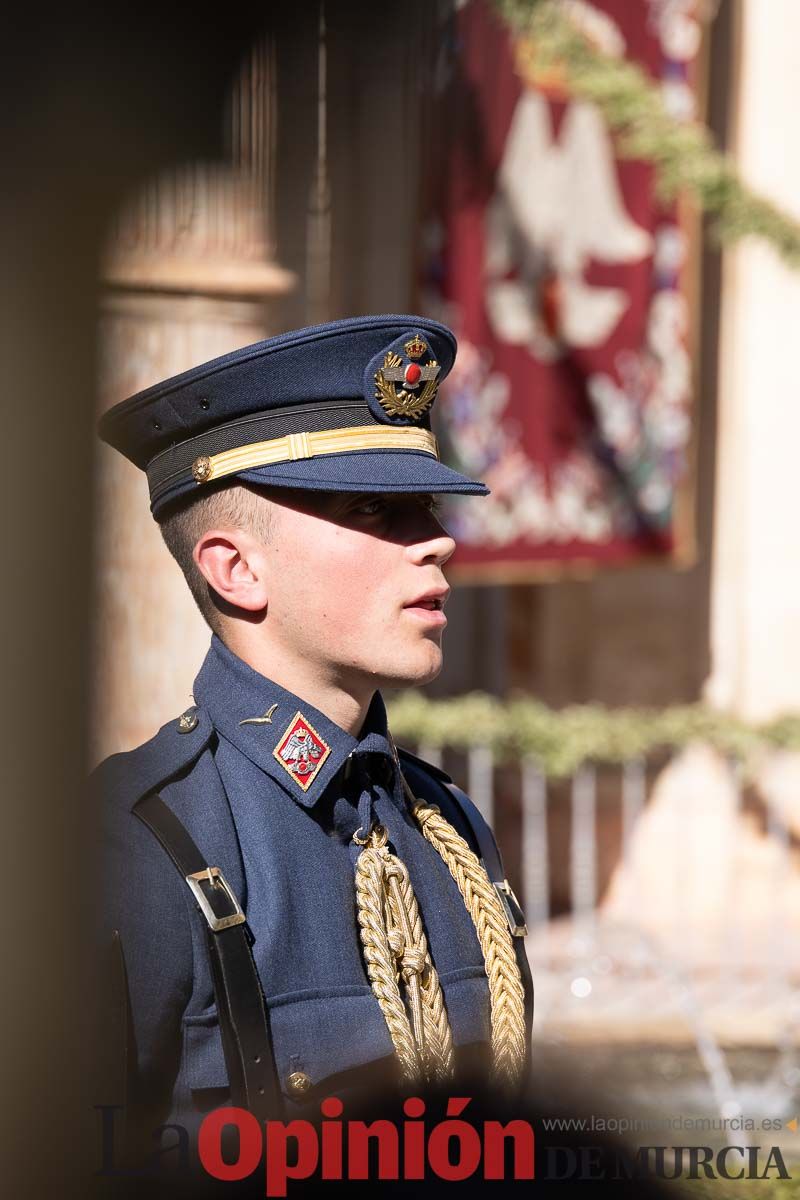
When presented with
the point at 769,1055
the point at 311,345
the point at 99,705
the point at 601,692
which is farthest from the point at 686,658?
the point at 99,705

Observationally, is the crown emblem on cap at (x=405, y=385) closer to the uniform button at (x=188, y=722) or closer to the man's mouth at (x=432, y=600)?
the man's mouth at (x=432, y=600)

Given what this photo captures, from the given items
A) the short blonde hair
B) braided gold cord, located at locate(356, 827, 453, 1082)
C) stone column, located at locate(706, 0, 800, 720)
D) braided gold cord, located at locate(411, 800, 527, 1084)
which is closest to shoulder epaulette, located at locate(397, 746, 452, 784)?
braided gold cord, located at locate(411, 800, 527, 1084)

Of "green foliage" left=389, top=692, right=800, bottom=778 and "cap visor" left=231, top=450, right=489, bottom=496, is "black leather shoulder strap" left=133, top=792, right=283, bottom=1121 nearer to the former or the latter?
"cap visor" left=231, top=450, right=489, bottom=496

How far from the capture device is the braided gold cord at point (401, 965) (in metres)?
1.56

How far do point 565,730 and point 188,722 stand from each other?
14.0 ft

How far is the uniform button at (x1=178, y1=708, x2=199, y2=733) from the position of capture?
5.40ft

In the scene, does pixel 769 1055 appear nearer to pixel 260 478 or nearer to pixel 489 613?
pixel 489 613

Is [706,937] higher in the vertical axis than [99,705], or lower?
lower

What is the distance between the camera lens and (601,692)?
7.41 metres

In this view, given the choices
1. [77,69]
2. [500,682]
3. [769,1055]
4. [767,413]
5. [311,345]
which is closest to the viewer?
[77,69]

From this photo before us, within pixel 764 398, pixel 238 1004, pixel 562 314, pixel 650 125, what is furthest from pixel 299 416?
pixel 764 398

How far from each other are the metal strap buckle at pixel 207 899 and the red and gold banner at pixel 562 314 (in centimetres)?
447

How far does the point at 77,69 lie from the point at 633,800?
6540 millimetres

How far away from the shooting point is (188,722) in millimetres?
1651
